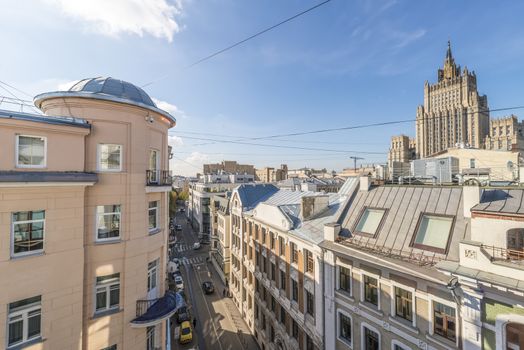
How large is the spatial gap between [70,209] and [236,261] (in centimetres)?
2739

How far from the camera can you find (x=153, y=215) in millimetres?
12266

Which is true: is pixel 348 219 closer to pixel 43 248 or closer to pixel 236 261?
pixel 43 248

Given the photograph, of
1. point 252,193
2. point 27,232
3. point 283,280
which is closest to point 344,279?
point 283,280

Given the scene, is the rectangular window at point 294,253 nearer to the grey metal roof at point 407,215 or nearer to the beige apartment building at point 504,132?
the grey metal roof at point 407,215

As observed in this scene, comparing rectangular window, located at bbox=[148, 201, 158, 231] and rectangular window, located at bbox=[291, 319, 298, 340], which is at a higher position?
rectangular window, located at bbox=[148, 201, 158, 231]

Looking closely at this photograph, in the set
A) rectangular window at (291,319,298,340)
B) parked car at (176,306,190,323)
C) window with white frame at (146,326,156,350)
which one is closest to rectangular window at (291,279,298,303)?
rectangular window at (291,319,298,340)

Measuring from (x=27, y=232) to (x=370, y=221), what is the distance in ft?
52.5

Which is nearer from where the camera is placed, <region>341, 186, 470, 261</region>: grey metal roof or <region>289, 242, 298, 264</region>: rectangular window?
<region>341, 186, 470, 261</region>: grey metal roof

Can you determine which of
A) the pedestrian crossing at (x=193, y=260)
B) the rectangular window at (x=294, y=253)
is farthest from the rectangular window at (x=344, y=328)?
the pedestrian crossing at (x=193, y=260)

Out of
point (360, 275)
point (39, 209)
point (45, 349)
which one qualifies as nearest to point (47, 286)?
point (45, 349)

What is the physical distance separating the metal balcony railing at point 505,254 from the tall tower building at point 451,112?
129479 millimetres

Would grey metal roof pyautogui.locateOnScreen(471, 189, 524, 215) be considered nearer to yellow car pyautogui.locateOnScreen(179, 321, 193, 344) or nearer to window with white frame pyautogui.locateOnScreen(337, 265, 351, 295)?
window with white frame pyautogui.locateOnScreen(337, 265, 351, 295)

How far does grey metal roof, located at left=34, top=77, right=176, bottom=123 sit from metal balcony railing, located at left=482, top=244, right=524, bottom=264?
15032 mm

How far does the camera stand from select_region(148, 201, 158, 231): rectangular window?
39.4 feet
